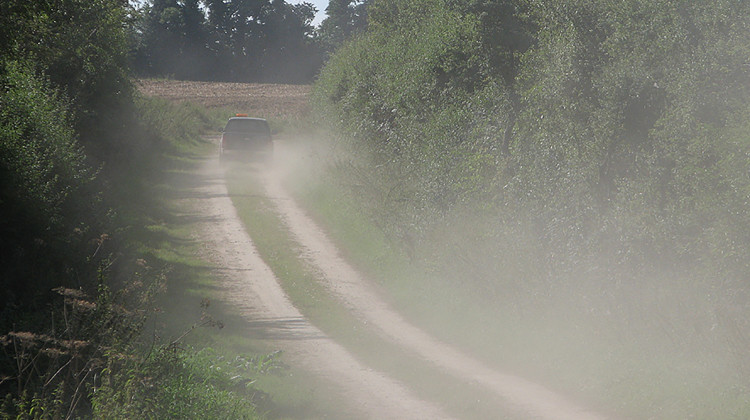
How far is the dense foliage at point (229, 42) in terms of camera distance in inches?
3219

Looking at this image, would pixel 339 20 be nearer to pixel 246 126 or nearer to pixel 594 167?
pixel 246 126

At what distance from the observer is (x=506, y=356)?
39.8 ft

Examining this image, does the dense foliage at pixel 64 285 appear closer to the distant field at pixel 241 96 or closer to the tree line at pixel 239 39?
the distant field at pixel 241 96

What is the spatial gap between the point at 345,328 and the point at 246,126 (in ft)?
62.5

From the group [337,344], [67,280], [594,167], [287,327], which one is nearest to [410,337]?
[337,344]

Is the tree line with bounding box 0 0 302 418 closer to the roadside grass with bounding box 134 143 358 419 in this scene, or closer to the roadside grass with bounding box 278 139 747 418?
the roadside grass with bounding box 134 143 358 419

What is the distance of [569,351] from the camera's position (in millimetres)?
11719

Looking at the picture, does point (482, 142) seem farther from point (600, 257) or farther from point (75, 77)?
point (75, 77)

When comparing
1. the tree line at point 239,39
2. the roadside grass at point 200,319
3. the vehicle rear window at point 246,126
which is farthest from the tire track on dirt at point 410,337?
the tree line at point 239,39

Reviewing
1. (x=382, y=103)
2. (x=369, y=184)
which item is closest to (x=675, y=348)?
(x=369, y=184)

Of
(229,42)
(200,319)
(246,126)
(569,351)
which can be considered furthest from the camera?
(229,42)

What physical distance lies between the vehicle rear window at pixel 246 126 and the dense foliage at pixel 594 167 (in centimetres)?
1374

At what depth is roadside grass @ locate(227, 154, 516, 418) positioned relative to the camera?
10.1m

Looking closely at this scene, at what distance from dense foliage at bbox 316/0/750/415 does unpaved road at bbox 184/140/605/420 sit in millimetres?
1620
